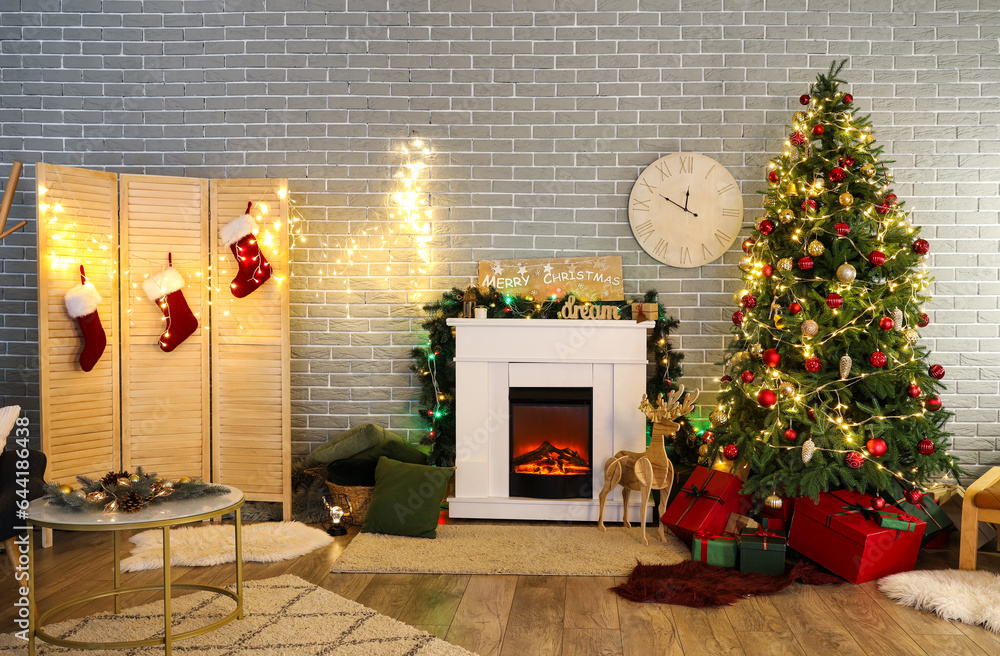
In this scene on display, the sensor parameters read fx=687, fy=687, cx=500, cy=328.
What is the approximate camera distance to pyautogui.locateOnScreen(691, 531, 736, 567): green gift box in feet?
10.4

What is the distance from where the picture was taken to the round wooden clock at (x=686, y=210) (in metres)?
4.20

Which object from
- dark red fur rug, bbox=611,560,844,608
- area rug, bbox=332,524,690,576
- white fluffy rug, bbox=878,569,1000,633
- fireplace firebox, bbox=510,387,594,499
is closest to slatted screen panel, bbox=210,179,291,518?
area rug, bbox=332,524,690,576

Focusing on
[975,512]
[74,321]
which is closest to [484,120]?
[74,321]

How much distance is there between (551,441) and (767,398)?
1.23 meters

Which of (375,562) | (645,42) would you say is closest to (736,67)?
(645,42)

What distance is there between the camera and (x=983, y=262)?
4.12 meters

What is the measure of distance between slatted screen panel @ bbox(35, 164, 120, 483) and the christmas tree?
3386 mm

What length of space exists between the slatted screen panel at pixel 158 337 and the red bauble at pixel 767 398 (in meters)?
3.05

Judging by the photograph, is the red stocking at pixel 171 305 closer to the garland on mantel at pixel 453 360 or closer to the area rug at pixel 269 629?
the garland on mantel at pixel 453 360

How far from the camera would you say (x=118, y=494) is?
7.55ft

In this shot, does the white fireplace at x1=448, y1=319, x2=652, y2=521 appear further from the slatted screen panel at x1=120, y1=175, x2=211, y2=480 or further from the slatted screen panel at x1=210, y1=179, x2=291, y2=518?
the slatted screen panel at x1=120, y1=175, x2=211, y2=480

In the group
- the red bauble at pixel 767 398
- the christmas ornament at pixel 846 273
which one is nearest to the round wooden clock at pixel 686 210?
the christmas ornament at pixel 846 273

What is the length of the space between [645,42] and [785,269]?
172cm

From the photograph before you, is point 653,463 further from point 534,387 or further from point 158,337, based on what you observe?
point 158,337
